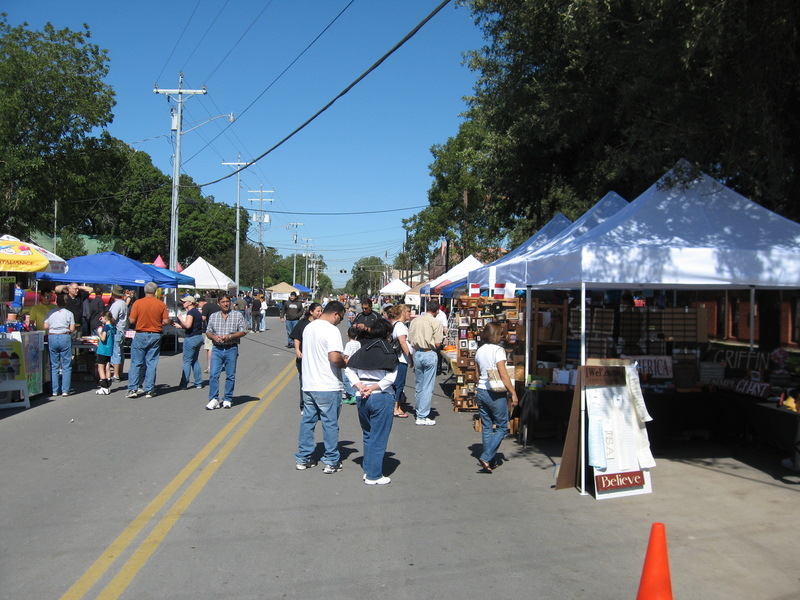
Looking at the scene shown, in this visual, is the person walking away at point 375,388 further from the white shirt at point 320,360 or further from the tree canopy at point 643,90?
the tree canopy at point 643,90

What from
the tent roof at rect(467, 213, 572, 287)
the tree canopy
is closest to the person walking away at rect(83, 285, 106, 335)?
the tent roof at rect(467, 213, 572, 287)

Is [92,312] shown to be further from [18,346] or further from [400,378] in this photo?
[400,378]

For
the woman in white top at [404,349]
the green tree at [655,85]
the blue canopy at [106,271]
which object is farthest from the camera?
the blue canopy at [106,271]

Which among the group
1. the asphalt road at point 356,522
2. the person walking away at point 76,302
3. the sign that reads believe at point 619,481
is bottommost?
the asphalt road at point 356,522

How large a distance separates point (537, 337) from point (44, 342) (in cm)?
876

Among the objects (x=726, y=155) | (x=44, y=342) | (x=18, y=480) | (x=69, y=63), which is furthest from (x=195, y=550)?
(x=69, y=63)

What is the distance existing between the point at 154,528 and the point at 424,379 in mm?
5865

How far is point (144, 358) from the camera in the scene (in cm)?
1254

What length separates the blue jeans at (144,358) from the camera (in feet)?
40.1

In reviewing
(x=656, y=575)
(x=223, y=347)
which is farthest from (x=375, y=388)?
(x=223, y=347)

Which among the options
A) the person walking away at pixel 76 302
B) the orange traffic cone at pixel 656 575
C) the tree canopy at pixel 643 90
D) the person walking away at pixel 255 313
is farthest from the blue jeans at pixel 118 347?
the person walking away at pixel 255 313

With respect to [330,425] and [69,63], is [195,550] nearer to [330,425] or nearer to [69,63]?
[330,425]

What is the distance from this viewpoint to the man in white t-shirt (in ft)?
23.9

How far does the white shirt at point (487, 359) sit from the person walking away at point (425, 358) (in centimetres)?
320
